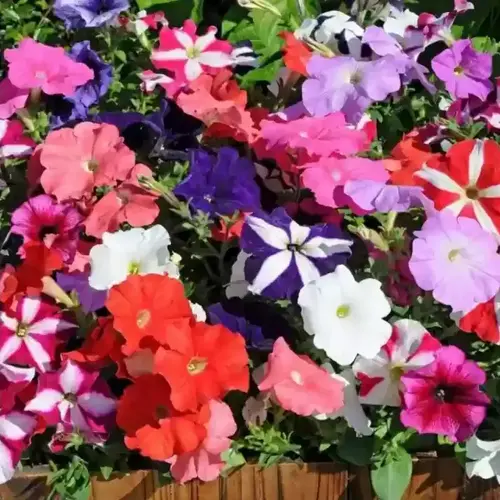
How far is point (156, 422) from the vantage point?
2.64 feet

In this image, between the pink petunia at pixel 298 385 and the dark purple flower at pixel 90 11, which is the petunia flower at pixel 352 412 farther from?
the dark purple flower at pixel 90 11

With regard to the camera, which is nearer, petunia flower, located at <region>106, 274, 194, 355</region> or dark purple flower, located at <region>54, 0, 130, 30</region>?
petunia flower, located at <region>106, 274, 194, 355</region>

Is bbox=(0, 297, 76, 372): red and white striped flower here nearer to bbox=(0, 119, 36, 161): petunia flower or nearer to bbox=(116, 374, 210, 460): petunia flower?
bbox=(116, 374, 210, 460): petunia flower

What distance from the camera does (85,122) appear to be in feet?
3.42

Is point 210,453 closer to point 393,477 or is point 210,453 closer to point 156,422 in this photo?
point 156,422

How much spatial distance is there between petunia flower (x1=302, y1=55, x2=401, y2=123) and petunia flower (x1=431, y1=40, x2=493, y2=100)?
68mm

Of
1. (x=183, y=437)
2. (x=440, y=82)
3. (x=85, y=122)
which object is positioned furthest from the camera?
(x=440, y=82)

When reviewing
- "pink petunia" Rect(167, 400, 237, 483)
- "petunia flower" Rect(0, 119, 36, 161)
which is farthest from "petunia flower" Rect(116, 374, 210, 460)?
"petunia flower" Rect(0, 119, 36, 161)

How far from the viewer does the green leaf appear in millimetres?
866

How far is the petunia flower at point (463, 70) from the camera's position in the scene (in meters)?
1.09

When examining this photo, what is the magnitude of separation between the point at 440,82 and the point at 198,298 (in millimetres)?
454

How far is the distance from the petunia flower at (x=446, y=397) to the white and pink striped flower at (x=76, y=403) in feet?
0.95

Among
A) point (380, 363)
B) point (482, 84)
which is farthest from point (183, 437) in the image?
point (482, 84)

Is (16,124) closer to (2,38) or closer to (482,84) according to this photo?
(2,38)
